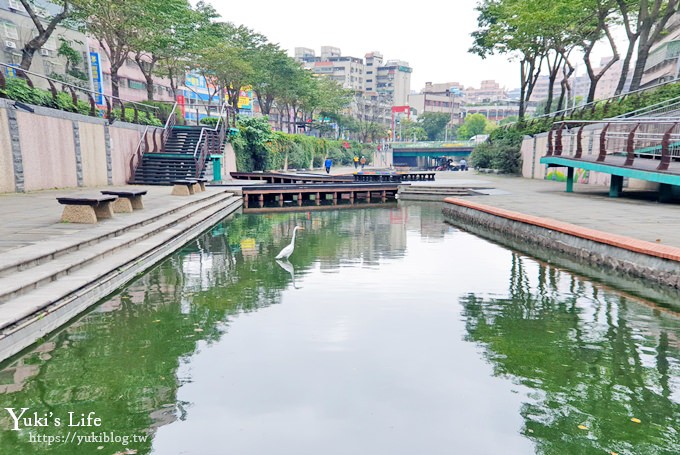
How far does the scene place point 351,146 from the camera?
87.6 meters

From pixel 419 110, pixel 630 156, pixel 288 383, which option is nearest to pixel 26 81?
pixel 288 383

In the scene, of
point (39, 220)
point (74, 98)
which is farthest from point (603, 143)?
point (74, 98)

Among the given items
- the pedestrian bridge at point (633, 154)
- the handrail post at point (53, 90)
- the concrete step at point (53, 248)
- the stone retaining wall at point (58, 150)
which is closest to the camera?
the concrete step at point (53, 248)

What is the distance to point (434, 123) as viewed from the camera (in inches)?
4921

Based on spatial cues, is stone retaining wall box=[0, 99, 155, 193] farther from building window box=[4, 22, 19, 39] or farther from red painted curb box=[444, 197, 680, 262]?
building window box=[4, 22, 19, 39]

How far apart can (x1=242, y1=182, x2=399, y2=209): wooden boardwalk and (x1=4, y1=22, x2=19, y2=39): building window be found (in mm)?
27621

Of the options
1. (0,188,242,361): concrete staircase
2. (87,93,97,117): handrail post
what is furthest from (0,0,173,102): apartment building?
(0,188,242,361): concrete staircase

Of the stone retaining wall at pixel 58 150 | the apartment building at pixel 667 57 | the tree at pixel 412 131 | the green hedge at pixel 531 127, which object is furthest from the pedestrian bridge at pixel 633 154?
the tree at pixel 412 131

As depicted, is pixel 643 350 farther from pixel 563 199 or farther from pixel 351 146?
pixel 351 146

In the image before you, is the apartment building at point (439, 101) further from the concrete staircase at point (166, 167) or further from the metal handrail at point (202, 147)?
the concrete staircase at point (166, 167)

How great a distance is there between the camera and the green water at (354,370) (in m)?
3.82

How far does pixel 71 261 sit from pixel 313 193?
2065cm

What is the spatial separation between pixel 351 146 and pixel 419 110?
260 feet

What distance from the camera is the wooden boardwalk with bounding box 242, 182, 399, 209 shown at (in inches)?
965
